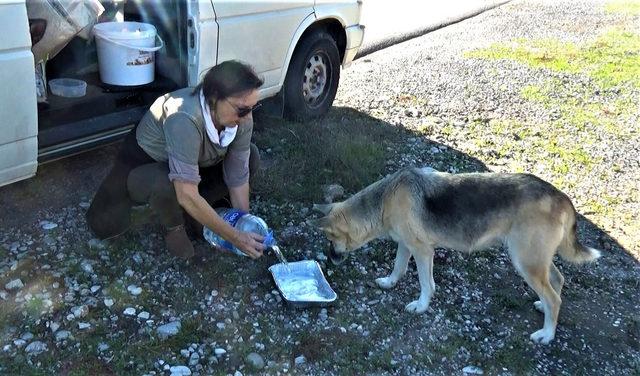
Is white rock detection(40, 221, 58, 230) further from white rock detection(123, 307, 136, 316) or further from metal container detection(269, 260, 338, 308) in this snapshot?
metal container detection(269, 260, 338, 308)

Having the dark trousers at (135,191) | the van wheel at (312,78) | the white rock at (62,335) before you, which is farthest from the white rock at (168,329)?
the van wheel at (312,78)

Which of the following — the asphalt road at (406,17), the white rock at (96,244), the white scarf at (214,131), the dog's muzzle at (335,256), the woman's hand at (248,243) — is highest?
the white scarf at (214,131)

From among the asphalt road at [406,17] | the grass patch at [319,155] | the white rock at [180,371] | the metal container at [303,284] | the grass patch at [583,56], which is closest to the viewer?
the white rock at [180,371]

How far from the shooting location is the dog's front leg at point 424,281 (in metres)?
4.21

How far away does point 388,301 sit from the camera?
4.39m

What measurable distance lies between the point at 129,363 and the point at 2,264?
4.36 ft

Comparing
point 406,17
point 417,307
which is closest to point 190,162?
point 417,307

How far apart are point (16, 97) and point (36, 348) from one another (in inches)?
62.2

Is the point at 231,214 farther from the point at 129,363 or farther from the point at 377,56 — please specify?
the point at 377,56

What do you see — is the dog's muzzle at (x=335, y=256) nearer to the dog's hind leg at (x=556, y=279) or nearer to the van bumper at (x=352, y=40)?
the dog's hind leg at (x=556, y=279)

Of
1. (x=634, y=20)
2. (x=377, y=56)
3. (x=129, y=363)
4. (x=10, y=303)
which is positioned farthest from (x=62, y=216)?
(x=634, y=20)

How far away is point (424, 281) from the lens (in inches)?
167

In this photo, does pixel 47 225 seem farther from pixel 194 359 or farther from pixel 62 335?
pixel 194 359

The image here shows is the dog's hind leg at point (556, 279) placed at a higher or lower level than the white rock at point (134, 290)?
higher
